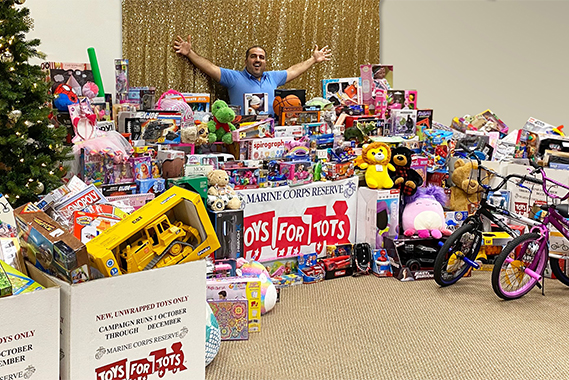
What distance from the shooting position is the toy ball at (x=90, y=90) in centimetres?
373

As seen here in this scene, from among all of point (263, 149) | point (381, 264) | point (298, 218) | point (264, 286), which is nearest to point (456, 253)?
point (381, 264)

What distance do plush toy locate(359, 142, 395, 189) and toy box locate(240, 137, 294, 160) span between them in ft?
2.05

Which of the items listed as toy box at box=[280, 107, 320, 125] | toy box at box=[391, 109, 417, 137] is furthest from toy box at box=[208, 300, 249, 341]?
toy box at box=[391, 109, 417, 137]

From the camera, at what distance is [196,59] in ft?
15.9

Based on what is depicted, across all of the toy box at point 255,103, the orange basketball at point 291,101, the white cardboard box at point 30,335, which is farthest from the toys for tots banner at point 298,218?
the white cardboard box at point 30,335

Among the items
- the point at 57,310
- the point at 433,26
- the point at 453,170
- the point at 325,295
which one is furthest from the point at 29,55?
the point at 433,26

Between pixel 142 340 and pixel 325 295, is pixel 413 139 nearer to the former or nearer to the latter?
pixel 325 295

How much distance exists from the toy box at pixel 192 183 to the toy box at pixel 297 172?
0.69 metres

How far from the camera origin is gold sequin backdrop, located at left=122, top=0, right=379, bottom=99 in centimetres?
464

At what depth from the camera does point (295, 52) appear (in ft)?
17.7

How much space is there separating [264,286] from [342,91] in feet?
7.07

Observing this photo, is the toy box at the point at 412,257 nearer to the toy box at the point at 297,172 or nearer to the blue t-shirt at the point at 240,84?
the toy box at the point at 297,172

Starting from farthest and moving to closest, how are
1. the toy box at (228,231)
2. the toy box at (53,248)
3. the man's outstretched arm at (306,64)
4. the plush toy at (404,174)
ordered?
the man's outstretched arm at (306,64) → the plush toy at (404,174) → the toy box at (228,231) → the toy box at (53,248)

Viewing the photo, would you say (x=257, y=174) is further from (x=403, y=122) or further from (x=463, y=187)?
(x=463, y=187)
